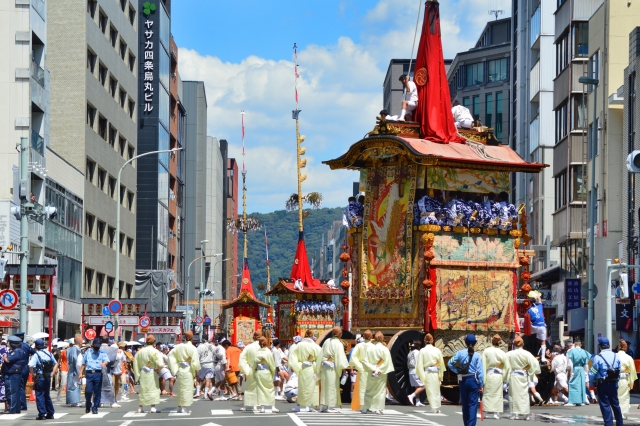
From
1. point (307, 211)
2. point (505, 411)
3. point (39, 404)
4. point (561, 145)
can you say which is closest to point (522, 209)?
point (505, 411)

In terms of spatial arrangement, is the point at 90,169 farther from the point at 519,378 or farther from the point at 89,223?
the point at 519,378

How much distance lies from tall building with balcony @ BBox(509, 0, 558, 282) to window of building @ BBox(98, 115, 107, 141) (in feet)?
81.8

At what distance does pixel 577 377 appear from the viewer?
104 feet

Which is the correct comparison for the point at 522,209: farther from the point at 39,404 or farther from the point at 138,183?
the point at 138,183

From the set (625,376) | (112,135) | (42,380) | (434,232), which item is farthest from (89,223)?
(625,376)

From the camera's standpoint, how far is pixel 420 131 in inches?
1190

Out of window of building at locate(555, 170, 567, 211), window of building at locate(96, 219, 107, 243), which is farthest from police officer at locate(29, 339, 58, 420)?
window of building at locate(96, 219, 107, 243)

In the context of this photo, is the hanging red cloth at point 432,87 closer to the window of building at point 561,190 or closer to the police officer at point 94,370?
the police officer at point 94,370

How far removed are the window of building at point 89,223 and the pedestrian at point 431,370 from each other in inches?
1673

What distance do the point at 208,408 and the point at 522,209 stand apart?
29.9ft

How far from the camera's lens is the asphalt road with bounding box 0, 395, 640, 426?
2298cm

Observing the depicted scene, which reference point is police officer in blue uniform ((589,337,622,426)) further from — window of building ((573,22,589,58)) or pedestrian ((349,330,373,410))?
window of building ((573,22,589,58))

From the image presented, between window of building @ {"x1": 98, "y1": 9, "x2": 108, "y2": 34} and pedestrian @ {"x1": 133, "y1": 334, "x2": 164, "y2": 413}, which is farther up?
window of building @ {"x1": 98, "y1": 9, "x2": 108, "y2": 34}

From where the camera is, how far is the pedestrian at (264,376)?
27.0 meters
